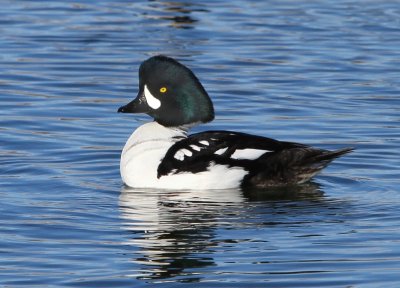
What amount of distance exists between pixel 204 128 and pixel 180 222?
4.29 metres

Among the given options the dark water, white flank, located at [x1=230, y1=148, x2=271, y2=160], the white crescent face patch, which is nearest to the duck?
white flank, located at [x1=230, y1=148, x2=271, y2=160]

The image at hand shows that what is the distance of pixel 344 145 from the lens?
13.6 metres

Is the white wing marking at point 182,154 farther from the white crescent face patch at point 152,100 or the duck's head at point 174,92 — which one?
the white crescent face patch at point 152,100

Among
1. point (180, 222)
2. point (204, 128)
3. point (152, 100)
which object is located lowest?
point (204, 128)

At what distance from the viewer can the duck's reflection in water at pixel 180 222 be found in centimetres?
927

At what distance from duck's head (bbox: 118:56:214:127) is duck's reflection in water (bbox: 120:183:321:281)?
0.87 m

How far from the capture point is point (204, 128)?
14.7 meters

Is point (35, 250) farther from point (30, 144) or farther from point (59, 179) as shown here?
point (30, 144)

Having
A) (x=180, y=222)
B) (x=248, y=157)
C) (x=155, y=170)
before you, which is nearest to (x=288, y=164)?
(x=248, y=157)

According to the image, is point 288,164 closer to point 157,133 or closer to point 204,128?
point 157,133

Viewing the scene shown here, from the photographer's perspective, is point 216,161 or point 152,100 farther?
point 152,100

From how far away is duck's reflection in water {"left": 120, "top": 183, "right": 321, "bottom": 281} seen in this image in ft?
30.4

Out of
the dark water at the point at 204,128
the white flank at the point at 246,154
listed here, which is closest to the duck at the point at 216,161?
the white flank at the point at 246,154

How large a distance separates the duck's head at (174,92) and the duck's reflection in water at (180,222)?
2.86 feet
